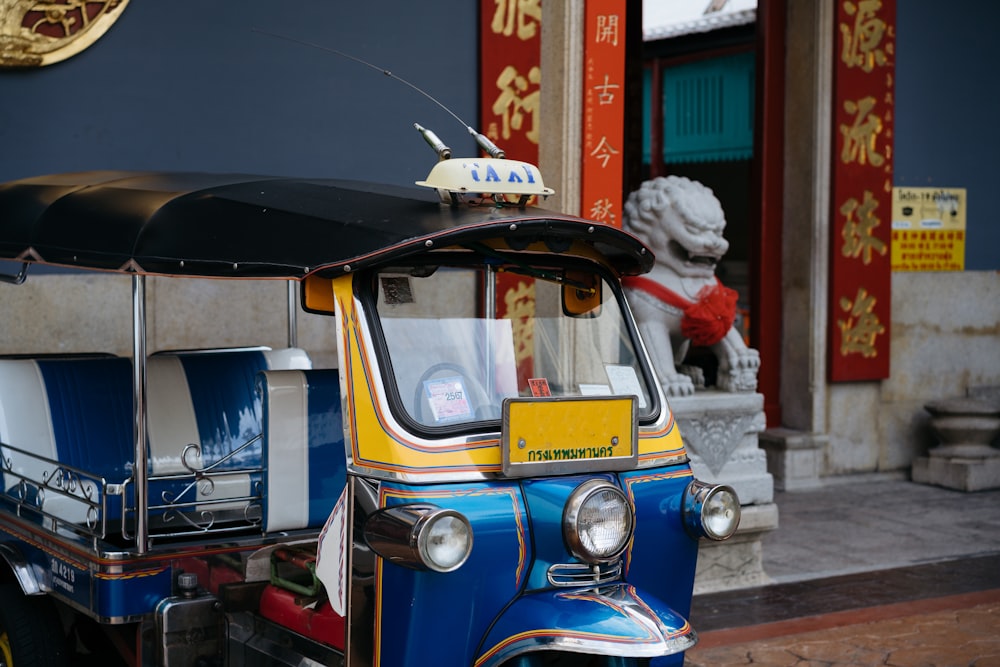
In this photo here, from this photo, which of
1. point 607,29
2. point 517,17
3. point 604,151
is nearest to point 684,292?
point 604,151

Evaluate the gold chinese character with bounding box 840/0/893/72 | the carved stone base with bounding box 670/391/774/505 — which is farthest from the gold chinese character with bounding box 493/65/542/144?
the gold chinese character with bounding box 840/0/893/72

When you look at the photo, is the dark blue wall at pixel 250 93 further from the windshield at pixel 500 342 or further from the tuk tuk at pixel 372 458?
the windshield at pixel 500 342

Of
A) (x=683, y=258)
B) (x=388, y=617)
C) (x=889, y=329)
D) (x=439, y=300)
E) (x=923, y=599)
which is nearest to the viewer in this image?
(x=388, y=617)

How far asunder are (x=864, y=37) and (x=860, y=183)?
1.06 meters

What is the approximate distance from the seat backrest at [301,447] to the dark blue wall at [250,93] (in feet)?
10.1

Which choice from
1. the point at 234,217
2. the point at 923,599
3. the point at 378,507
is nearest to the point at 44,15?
the point at 234,217

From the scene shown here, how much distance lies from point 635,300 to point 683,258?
1.38 ft

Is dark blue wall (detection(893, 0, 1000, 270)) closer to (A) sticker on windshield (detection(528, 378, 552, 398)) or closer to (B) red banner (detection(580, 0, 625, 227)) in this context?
(B) red banner (detection(580, 0, 625, 227))

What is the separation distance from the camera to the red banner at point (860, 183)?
9180mm

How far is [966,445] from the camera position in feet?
31.0

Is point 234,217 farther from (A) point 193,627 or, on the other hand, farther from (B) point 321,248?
(A) point 193,627

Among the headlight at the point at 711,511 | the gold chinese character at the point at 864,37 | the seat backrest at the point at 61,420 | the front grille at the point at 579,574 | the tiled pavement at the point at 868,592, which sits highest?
the gold chinese character at the point at 864,37

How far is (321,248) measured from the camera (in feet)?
11.4

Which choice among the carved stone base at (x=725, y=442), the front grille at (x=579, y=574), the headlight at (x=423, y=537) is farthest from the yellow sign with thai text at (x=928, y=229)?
the headlight at (x=423, y=537)
